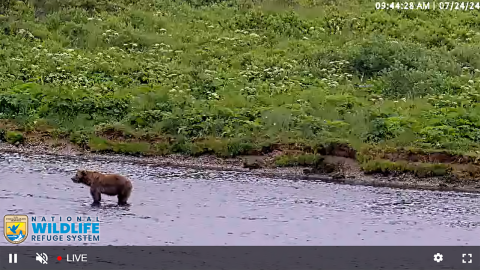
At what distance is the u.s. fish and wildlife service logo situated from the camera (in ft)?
52.0

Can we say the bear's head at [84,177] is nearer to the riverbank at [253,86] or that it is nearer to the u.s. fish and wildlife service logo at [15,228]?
the u.s. fish and wildlife service logo at [15,228]

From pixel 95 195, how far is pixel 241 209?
317 cm

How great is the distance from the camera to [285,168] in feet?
84.3

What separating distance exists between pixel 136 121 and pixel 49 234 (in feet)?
39.8

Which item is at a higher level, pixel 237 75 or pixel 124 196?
pixel 237 75

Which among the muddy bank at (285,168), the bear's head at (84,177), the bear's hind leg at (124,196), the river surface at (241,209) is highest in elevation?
the bear's head at (84,177)
